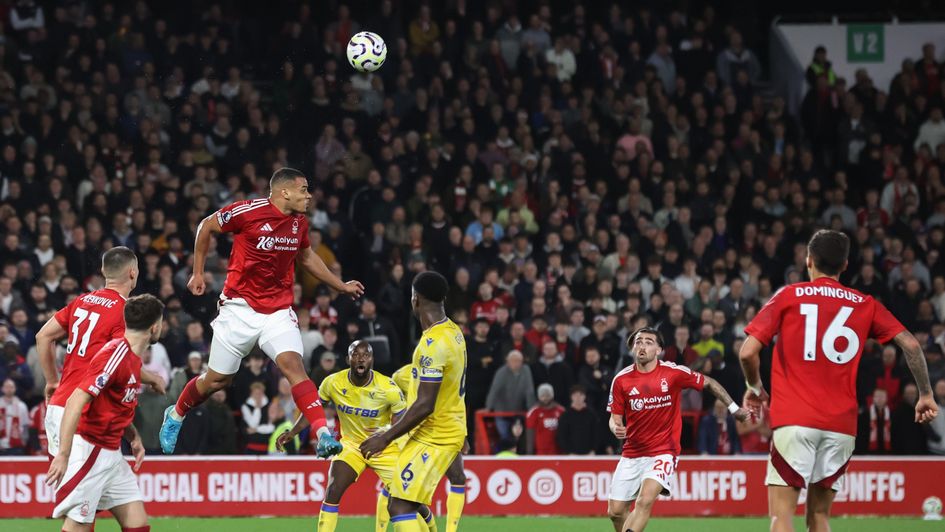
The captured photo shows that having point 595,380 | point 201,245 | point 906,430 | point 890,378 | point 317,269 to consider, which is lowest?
point 906,430

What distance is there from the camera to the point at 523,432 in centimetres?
1723

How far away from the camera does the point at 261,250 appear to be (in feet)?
33.4

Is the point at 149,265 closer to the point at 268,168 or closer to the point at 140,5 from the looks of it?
the point at 268,168

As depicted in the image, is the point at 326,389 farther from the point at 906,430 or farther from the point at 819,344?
the point at 906,430

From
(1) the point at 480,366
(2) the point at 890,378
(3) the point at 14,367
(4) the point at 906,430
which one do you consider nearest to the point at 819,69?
(2) the point at 890,378

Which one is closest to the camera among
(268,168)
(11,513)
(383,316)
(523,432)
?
(11,513)

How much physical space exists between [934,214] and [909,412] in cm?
478

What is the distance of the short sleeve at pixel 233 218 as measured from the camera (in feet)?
33.2

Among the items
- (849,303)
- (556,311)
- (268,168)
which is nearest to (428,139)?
(268,168)

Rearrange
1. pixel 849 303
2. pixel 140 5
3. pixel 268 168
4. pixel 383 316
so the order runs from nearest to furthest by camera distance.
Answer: pixel 849 303 < pixel 383 316 < pixel 268 168 < pixel 140 5

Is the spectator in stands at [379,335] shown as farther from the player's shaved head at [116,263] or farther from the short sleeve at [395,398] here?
the player's shaved head at [116,263]

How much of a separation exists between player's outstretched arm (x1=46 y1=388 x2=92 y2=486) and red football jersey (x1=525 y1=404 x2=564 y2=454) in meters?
8.91

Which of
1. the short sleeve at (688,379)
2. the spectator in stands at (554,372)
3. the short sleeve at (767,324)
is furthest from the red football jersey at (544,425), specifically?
the short sleeve at (767,324)

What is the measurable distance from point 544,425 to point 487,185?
15.1 ft
